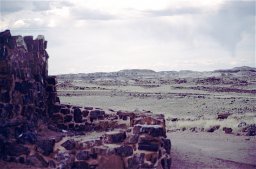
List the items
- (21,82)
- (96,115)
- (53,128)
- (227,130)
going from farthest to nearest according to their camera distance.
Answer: (227,130), (96,115), (53,128), (21,82)

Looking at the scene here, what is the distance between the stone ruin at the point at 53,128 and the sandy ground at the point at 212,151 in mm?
1253

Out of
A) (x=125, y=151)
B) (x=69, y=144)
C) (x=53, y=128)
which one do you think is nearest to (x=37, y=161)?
(x=69, y=144)

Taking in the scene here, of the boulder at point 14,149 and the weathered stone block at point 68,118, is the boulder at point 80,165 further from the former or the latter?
the weathered stone block at point 68,118

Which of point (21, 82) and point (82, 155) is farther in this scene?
point (21, 82)

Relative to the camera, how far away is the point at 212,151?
44.2ft

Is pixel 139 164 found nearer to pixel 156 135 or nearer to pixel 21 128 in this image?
pixel 156 135

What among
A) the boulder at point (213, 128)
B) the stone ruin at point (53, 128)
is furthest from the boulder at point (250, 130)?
the stone ruin at point (53, 128)

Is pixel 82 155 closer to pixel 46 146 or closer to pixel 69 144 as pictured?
pixel 69 144

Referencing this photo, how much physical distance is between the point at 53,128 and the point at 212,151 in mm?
4951

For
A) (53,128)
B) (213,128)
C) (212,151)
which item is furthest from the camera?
(213,128)

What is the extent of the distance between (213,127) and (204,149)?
16.0 ft

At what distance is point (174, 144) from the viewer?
556 inches

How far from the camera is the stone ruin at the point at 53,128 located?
29.9ft

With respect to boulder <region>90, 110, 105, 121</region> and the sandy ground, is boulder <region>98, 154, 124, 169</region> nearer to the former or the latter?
the sandy ground
